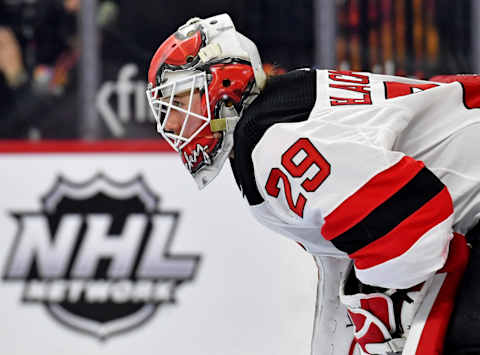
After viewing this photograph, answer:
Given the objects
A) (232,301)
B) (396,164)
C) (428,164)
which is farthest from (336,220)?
(232,301)

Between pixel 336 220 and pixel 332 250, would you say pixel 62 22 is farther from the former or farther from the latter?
pixel 336 220

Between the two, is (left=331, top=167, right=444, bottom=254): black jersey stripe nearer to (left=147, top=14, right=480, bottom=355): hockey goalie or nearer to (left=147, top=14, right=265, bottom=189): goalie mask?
(left=147, top=14, right=480, bottom=355): hockey goalie

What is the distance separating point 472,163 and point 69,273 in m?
1.89

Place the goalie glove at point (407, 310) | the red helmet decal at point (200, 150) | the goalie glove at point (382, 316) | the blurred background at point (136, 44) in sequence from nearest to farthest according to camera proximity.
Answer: the goalie glove at point (407, 310), the goalie glove at point (382, 316), the red helmet decal at point (200, 150), the blurred background at point (136, 44)

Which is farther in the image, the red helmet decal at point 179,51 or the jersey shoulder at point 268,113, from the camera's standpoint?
the red helmet decal at point 179,51

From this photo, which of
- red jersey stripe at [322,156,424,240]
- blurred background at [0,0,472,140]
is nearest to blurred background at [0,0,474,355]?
blurred background at [0,0,472,140]

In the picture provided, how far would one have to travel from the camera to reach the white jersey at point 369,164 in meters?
1.62

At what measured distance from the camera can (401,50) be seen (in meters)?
3.85

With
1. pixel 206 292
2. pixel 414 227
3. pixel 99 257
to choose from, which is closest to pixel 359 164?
pixel 414 227

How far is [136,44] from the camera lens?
379 cm

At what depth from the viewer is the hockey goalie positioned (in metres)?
1.62

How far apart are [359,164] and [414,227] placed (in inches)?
5.8

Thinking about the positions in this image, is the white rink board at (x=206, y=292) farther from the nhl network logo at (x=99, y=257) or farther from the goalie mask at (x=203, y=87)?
the goalie mask at (x=203, y=87)

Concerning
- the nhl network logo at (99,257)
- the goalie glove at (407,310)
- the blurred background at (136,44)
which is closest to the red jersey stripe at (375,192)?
the goalie glove at (407,310)
